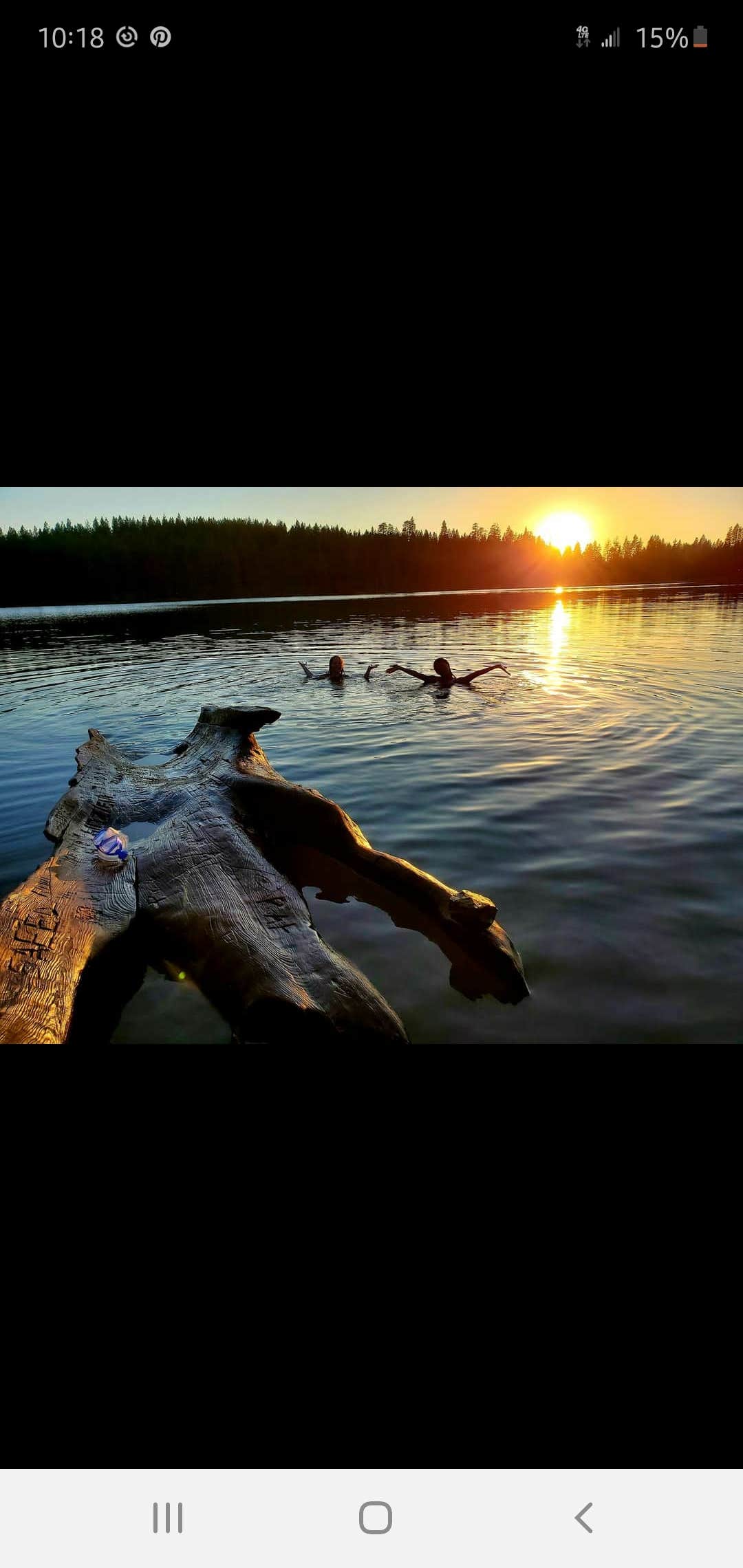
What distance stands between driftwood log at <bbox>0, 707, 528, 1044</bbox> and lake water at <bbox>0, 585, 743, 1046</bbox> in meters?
0.27

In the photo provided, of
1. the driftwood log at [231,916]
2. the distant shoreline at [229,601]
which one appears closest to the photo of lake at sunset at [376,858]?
the driftwood log at [231,916]

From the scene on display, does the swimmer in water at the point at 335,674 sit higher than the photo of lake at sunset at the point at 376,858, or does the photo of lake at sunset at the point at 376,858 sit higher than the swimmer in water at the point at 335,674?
the swimmer in water at the point at 335,674

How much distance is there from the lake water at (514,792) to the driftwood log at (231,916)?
10.6 inches

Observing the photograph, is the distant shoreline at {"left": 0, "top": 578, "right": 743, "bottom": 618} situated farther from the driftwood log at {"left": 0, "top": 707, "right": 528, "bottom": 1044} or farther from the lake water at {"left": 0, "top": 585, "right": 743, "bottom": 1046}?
the driftwood log at {"left": 0, "top": 707, "right": 528, "bottom": 1044}

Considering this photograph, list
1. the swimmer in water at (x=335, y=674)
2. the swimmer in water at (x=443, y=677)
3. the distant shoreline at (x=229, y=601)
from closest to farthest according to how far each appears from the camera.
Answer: the swimmer in water at (x=443, y=677), the swimmer in water at (x=335, y=674), the distant shoreline at (x=229, y=601)

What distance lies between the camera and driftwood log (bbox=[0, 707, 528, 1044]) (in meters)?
3.00

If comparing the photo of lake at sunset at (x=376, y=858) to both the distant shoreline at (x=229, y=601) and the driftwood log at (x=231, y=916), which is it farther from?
the distant shoreline at (x=229, y=601)

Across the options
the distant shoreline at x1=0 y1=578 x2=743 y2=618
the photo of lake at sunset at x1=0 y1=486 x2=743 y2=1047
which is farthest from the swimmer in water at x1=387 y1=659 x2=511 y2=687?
the distant shoreline at x1=0 y1=578 x2=743 y2=618

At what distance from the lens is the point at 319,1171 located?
72.6 inches

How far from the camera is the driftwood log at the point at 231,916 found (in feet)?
9.83

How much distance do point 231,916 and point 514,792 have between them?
499 cm

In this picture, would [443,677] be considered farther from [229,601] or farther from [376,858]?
[229,601]
